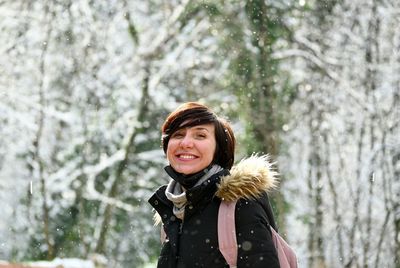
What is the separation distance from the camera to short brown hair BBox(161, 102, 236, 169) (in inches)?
77.9

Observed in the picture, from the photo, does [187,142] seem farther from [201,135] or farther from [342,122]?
[342,122]

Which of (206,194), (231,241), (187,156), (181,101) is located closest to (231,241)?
(231,241)

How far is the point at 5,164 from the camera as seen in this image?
41.4ft

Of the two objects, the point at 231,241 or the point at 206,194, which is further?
the point at 206,194

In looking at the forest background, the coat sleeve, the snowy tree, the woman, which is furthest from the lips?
the snowy tree

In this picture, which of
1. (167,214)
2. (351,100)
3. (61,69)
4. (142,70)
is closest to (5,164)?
(61,69)

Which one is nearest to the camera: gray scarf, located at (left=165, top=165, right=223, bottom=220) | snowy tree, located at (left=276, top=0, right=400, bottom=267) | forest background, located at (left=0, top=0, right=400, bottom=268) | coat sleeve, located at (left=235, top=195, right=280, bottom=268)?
coat sleeve, located at (left=235, top=195, right=280, bottom=268)

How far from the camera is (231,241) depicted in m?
1.80

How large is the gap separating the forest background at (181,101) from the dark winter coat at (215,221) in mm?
9746

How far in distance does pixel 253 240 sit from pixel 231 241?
0.06 metres

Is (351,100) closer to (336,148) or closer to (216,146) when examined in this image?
(336,148)

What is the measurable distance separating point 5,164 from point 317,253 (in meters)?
5.83

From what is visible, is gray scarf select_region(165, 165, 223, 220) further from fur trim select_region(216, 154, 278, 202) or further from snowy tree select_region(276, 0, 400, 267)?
snowy tree select_region(276, 0, 400, 267)

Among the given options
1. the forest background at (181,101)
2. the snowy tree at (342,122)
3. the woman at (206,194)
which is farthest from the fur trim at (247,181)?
the snowy tree at (342,122)
